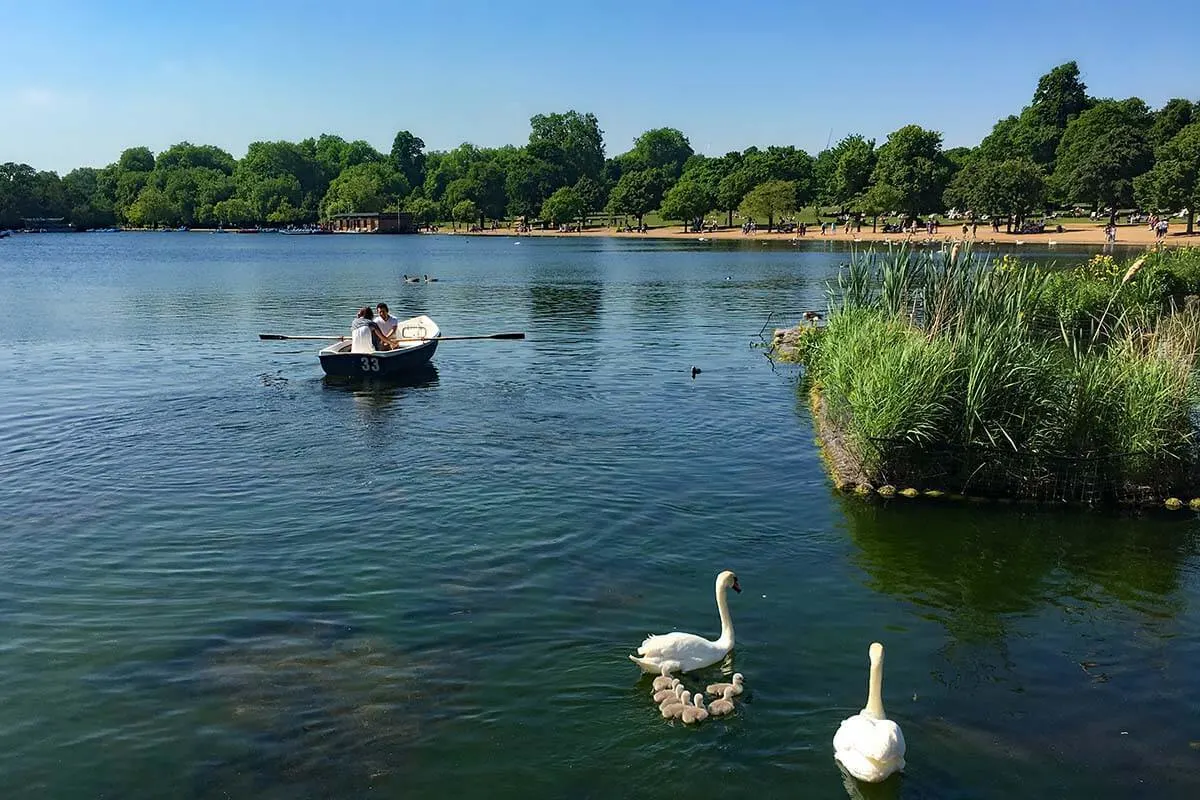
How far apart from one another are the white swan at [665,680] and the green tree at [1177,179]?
9197 cm

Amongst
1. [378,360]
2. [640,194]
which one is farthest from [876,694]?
[640,194]

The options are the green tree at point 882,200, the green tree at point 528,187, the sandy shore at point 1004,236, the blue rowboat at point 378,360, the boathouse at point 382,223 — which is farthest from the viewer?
the boathouse at point 382,223

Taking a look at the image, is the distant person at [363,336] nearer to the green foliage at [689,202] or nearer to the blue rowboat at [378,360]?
the blue rowboat at [378,360]

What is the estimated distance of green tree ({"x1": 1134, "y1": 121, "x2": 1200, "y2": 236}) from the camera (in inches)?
3346

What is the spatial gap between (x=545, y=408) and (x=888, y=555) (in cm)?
1208

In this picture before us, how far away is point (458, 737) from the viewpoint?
9.64 meters

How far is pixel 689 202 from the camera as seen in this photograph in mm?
147250

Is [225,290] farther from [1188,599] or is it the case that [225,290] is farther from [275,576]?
[1188,599]

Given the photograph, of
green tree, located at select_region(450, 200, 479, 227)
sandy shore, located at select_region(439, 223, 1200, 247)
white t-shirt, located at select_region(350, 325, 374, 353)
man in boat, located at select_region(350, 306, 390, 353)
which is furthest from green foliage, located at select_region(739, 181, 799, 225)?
A: white t-shirt, located at select_region(350, 325, 374, 353)

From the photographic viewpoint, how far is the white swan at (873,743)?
8633 mm

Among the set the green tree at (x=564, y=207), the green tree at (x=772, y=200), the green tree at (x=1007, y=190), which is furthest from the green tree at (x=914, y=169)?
the green tree at (x=564, y=207)

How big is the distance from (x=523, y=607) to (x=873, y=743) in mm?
5288

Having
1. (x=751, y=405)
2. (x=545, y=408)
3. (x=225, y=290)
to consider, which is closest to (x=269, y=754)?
(x=545, y=408)

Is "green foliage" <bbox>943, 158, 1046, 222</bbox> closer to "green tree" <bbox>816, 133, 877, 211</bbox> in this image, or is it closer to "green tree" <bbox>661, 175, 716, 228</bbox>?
"green tree" <bbox>816, 133, 877, 211</bbox>
